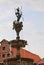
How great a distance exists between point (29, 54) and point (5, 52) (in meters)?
9.05

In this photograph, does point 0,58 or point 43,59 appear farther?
point 43,59

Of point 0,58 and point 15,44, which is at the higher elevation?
point 0,58

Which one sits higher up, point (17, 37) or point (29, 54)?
point (29, 54)

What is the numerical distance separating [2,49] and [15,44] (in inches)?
1210

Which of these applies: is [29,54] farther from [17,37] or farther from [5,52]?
[17,37]

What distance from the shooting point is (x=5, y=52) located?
61.1 m

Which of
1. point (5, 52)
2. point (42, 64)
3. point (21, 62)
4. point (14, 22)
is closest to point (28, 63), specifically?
point (21, 62)

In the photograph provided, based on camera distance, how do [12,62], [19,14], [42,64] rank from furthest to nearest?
[42,64]
[19,14]
[12,62]

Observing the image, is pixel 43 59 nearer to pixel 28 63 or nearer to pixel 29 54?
pixel 29 54

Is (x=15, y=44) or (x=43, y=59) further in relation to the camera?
(x=43, y=59)

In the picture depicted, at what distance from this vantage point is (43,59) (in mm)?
70000

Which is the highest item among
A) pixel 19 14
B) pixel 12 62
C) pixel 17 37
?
pixel 19 14

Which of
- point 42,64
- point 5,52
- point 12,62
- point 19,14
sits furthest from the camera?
point 42,64

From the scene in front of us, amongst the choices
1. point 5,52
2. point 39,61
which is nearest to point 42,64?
point 39,61
